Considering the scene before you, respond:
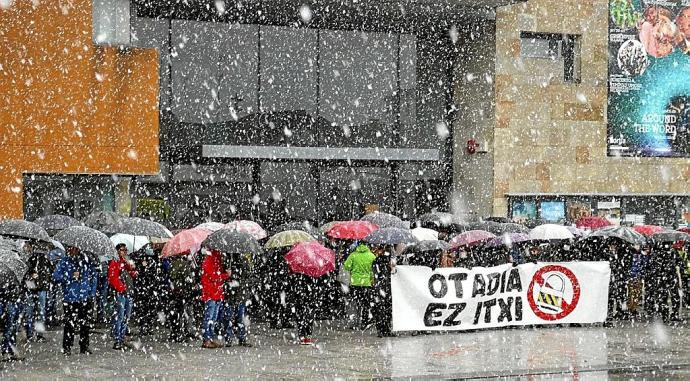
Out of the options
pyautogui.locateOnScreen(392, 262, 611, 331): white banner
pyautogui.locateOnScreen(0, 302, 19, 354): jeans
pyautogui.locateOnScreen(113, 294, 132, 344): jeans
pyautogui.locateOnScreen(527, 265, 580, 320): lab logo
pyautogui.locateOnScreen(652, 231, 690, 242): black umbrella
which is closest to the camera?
pyautogui.locateOnScreen(0, 302, 19, 354): jeans

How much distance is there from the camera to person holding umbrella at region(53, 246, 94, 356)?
1667 cm

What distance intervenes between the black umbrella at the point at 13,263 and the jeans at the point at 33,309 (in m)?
1.74

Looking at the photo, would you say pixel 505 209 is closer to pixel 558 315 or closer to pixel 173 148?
pixel 173 148

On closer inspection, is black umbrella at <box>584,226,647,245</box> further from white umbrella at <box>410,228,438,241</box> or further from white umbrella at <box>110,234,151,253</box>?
white umbrella at <box>110,234,151,253</box>

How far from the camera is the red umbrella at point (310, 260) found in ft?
59.1

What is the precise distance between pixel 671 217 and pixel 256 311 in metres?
15.8

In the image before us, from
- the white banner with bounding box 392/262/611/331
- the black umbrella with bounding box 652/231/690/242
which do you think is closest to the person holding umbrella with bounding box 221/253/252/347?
the white banner with bounding box 392/262/611/331

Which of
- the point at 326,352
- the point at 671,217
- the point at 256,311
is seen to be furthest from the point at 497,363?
the point at 671,217

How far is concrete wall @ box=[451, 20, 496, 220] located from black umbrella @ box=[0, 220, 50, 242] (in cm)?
1610

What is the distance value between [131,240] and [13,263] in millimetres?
5720

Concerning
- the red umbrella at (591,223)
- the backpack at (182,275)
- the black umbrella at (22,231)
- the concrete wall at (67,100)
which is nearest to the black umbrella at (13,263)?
the black umbrella at (22,231)

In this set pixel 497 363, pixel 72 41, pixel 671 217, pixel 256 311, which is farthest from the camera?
pixel 671 217

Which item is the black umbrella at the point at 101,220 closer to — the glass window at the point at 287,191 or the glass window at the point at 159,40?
the glass window at the point at 287,191

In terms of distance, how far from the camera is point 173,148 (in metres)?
29.8
